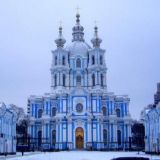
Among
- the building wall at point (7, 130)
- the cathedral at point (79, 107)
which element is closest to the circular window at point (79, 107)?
the cathedral at point (79, 107)

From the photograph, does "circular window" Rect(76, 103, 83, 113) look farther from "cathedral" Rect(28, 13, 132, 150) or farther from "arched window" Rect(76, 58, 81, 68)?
"arched window" Rect(76, 58, 81, 68)

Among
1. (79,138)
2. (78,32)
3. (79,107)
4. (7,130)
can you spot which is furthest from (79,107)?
(7,130)

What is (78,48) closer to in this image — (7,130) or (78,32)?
(78,32)

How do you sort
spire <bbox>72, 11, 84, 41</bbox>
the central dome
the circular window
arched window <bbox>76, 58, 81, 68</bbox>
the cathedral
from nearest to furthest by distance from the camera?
the cathedral
the circular window
arched window <bbox>76, 58, 81, 68</bbox>
the central dome
spire <bbox>72, 11, 84, 41</bbox>

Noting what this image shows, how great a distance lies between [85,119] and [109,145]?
242 inches

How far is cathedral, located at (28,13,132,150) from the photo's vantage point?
7406 cm

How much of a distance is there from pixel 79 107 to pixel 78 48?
12.9 m

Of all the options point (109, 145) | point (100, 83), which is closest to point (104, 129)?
point (109, 145)

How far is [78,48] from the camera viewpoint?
83.1m

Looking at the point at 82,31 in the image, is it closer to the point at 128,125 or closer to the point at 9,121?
the point at 128,125

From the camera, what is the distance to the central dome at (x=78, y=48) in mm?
82562

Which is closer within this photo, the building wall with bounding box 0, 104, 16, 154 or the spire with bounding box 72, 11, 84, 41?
the building wall with bounding box 0, 104, 16, 154

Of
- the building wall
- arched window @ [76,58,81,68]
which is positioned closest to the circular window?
arched window @ [76,58,81,68]

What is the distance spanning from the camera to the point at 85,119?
74688 millimetres
